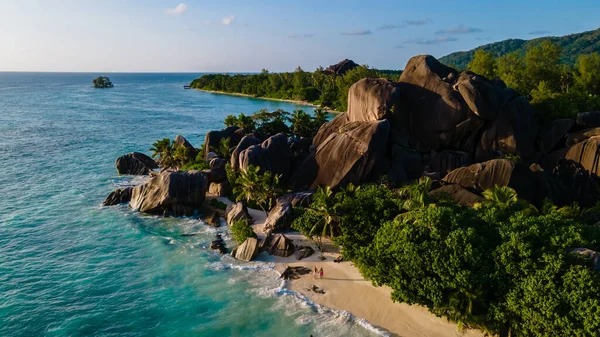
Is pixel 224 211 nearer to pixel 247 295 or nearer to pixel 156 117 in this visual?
pixel 247 295

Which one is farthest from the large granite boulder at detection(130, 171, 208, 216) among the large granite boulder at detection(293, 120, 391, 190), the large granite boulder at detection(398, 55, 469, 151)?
the large granite boulder at detection(398, 55, 469, 151)

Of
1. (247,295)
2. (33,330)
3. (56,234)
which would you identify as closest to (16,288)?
(33,330)

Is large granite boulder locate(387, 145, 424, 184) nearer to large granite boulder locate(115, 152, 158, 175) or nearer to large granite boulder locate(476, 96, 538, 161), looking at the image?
large granite boulder locate(476, 96, 538, 161)

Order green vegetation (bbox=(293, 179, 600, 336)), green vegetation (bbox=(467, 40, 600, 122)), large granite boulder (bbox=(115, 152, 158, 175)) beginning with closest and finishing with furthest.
A: green vegetation (bbox=(293, 179, 600, 336)) → large granite boulder (bbox=(115, 152, 158, 175)) → green vegetation (bbox=(467, 40, 600, 122))

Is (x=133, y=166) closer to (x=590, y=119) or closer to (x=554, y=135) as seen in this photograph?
(x=554, y=135)

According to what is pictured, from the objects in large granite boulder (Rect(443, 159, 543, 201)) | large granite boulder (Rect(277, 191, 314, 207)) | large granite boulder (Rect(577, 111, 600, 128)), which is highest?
large granite boulder (Rect(577, 111, 600, 128))

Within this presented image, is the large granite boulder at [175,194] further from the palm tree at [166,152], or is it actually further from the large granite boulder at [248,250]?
the large granite boulder at [248,250]
